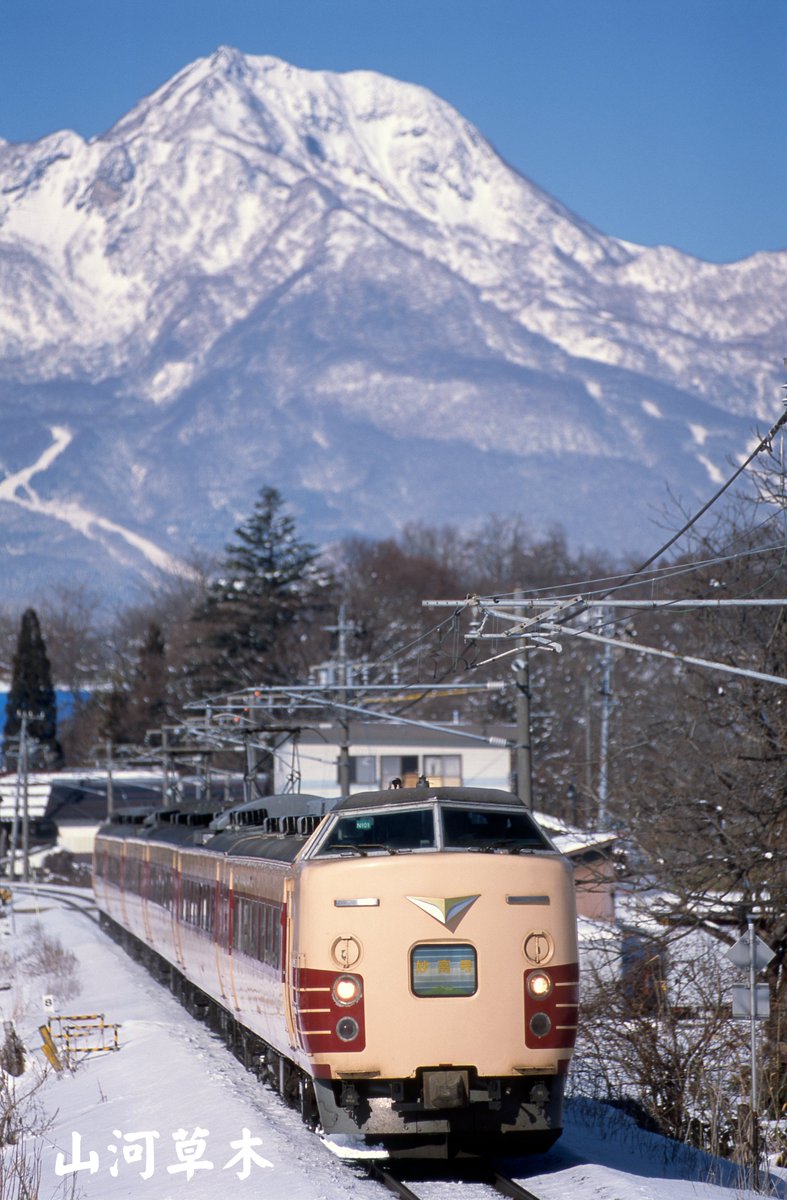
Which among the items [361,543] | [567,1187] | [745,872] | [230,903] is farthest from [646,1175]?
[361,543]

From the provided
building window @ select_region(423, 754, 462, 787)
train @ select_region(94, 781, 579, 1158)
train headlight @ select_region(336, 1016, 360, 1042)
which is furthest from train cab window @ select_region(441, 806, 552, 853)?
building window @ select_region(423, 754, 462, 787)

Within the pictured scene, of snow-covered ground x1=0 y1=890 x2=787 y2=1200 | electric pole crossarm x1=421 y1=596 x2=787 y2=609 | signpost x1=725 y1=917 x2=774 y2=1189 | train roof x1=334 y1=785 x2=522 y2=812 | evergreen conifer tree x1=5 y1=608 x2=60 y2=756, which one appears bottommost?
snow-covered ground x1=0 y1=890 x2=787 y2=1200

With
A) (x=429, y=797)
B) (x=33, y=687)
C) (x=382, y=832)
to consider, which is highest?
(x=33, y=687)

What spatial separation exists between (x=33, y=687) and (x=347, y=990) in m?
117

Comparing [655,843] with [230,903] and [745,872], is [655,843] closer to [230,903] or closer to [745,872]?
[745,872]

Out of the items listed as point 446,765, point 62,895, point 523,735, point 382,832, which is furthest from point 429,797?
point 62,895

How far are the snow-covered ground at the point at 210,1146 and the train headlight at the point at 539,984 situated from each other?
1.34 meters

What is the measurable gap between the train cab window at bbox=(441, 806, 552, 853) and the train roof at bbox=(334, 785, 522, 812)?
0.10 metres

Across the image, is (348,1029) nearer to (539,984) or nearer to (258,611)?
(539,984)

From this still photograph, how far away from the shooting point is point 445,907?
46.3 ft

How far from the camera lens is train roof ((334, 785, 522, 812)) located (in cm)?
1497

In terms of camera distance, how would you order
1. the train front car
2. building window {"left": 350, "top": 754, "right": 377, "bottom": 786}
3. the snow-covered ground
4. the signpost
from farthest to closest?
building window {"left": 350, "top": 754, "right": 377, "bottom": 786}, the signpost, the train front car, the snow-covered ground

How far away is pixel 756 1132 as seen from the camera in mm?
16016

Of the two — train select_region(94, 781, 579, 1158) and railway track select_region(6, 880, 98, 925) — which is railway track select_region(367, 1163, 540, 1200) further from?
railway track select_region(6, 880, 98, 925)
